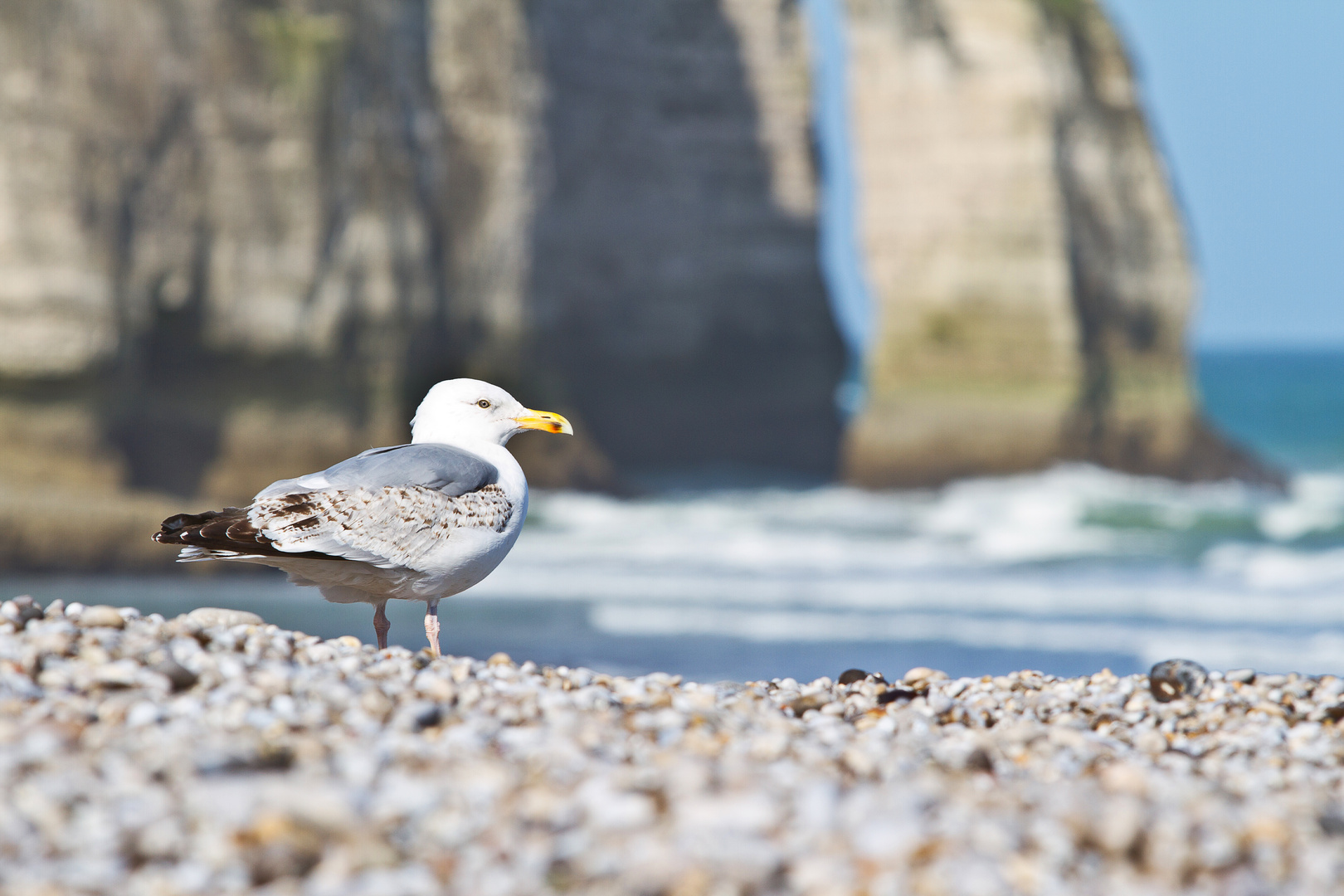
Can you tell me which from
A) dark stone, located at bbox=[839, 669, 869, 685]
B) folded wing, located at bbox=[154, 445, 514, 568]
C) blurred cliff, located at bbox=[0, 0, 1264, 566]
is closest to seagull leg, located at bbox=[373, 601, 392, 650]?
folded wing, located at bbox=[154, 445, 514, 568]

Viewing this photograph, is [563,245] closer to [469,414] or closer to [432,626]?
[469,414]

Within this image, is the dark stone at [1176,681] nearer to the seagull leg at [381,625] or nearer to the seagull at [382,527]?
the seagull at [382,527]

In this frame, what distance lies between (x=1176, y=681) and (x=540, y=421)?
257cm

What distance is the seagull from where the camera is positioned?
4551 millimetres

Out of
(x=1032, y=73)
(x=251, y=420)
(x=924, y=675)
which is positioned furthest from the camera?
(x=1032, y=73)

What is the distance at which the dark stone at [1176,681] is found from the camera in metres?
5.03

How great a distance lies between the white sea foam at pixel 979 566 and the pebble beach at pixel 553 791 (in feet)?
21.2

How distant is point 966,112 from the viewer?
22938mm

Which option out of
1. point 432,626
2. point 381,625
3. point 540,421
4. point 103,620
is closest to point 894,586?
point 540,421

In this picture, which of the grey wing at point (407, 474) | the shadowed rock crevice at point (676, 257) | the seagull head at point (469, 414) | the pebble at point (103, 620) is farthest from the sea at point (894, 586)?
the shadowed rock crevice at point (676, 257)

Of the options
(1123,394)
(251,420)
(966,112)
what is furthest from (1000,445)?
(251,420)

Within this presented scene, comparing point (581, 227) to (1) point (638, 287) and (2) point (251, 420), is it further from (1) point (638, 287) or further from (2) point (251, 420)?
(2) point (251, 420)

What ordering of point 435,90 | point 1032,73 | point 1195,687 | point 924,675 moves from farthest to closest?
point 1032,73 → point 435,90 → point 924,675 → point 1195,687

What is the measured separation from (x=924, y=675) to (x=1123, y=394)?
62.4ft
